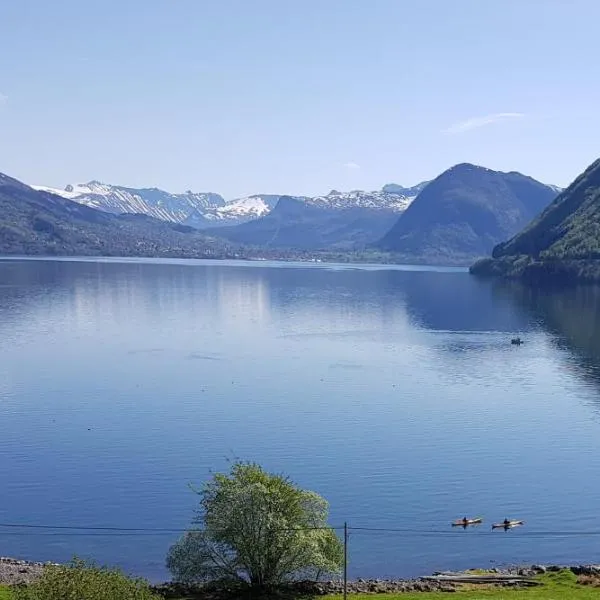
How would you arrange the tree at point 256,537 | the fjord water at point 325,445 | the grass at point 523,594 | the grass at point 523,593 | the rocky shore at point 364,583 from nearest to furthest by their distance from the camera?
the grass at point 523,593
the grass at point 523,594
the tree at point 256,537
the rocky shore at point 364,583
the fjord water at point 325,445

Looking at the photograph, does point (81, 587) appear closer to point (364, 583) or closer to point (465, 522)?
point (364, 583)

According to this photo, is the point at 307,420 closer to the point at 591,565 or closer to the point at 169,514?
the point at 169,514

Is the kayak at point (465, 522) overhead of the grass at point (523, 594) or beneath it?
beneath

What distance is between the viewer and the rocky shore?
59688 millimetres

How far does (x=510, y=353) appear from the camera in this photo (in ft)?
600

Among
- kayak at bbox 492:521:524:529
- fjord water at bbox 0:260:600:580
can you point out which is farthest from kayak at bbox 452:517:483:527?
kayak at bbox 492:521:524:529

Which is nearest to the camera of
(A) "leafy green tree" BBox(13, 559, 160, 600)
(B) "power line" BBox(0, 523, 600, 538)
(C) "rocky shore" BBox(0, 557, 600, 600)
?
(A) "leafy green tree" BBox(13, 559, 160, 600)

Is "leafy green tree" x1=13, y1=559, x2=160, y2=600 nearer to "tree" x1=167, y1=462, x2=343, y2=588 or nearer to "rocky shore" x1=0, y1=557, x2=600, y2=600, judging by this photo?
"tree" x1=167, y1=462, x2=343, y2=588

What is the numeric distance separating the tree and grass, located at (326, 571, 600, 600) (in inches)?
166

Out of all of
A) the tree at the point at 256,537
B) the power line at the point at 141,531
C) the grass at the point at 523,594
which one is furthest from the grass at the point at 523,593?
the power line at the point at 141,531

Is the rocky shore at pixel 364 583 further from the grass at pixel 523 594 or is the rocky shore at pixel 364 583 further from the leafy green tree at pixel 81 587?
the leafy green tree at pixel 81 587

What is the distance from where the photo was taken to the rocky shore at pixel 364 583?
196 feet

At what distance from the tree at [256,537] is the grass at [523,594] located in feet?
A: 13.9

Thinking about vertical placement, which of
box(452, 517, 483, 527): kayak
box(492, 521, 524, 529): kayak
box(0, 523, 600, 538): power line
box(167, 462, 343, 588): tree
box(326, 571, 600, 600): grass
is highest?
box(167, 462, 343, 588): tree
